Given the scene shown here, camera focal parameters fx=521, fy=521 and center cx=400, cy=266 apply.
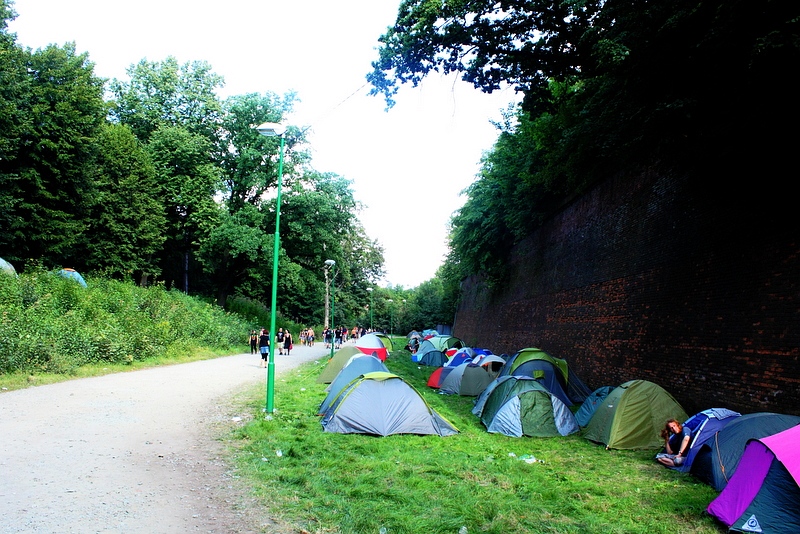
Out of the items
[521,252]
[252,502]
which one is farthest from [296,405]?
[521,252]

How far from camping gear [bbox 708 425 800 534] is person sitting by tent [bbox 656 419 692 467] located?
8.25ft

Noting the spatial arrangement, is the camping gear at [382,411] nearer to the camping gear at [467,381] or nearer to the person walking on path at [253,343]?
the camping gear at [467,381]

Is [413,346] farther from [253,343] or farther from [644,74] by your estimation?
[644,74]

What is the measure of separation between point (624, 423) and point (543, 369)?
5.04 metres

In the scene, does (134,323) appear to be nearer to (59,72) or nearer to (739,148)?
(59,72)

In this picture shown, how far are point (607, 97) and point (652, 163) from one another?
3365 millimetres

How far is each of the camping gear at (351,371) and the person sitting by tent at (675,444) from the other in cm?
680

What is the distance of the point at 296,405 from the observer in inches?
500

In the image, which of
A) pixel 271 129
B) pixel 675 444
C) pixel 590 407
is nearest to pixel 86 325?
pixel 271 129

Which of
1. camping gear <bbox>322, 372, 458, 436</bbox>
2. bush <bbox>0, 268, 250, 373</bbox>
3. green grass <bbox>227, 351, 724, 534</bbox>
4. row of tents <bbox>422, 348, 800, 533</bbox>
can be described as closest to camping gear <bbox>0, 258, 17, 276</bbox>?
bush <bbox>0, 268, 250, 373</bbox>

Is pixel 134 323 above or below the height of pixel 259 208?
below

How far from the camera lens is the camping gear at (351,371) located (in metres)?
12.4

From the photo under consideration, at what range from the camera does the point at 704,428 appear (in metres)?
8.09

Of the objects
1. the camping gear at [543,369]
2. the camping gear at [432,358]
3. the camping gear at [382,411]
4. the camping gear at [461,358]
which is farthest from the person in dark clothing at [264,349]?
the camping gear at [382,411]
